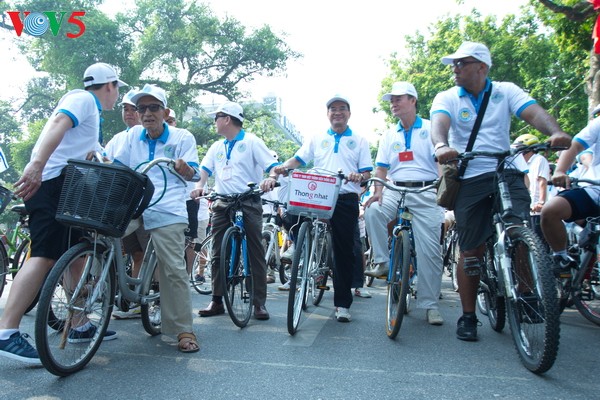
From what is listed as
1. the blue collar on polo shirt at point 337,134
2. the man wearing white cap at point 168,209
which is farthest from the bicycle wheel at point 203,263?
the man wearing white cap at point 168,209

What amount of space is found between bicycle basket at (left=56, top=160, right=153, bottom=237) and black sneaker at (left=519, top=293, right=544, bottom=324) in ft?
7.99

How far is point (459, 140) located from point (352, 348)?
5.76ft

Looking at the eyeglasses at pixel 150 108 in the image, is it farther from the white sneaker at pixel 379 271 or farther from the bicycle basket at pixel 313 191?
the white sneaker at pixel 379 271

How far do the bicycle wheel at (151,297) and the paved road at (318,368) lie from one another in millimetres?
131

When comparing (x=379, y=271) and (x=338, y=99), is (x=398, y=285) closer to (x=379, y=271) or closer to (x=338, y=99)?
(x=379, y=271)

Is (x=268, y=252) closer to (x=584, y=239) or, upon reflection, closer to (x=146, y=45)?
(x=584, y=239)

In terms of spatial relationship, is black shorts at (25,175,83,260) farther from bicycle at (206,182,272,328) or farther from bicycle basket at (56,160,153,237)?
bicycle at (206,182,272,328)

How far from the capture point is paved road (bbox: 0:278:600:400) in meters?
3.03

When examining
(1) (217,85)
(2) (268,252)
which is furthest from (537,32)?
(2) (268,252)

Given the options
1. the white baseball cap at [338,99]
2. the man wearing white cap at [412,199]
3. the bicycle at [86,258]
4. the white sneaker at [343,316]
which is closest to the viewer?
the bicycle at [86,258]

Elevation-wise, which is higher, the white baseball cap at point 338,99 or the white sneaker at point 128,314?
the white baseball cap at point 338,99

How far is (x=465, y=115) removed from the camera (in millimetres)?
4273

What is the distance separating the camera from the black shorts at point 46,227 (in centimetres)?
348

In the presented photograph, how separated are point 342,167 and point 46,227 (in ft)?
9.56
